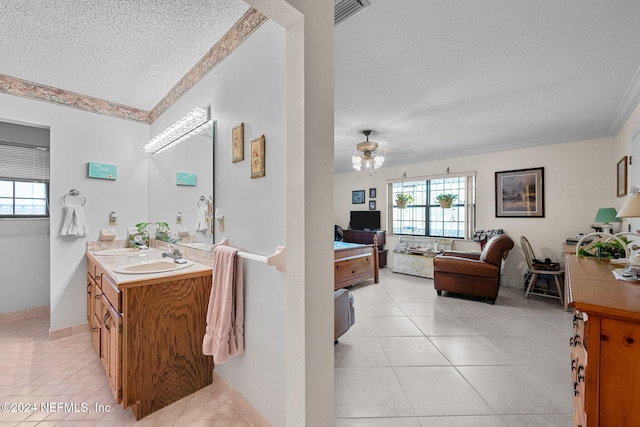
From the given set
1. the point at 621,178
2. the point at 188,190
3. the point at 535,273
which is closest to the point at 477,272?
the point at 535,273

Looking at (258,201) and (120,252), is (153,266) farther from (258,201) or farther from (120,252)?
(258,201)

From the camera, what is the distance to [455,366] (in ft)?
7.21

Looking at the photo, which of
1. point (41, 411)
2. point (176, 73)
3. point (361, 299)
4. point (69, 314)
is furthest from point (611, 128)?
point (69, 314)

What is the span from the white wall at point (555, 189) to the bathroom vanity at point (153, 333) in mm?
5023

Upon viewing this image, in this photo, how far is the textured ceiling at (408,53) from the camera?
156cm

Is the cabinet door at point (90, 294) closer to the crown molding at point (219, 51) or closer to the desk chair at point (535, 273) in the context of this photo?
the crown molding at point (219, 51)

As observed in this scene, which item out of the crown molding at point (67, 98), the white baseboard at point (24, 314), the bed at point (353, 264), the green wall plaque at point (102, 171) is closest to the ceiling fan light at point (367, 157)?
the bed at point (353, 264)

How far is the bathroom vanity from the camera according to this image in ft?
5.14

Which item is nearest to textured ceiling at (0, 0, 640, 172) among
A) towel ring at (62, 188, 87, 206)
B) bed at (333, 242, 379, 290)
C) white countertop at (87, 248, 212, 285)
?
towel ring at (62, 188, 87, 206)

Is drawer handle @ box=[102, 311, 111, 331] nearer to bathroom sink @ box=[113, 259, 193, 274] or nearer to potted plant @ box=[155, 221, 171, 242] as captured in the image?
bathroom sink @ box=[113, 259, 193, 274]

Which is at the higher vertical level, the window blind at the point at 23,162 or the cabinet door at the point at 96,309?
the window blind at the point at 23,162

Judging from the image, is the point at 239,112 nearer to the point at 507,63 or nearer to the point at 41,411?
the point at 507,63

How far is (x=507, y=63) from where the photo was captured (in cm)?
207

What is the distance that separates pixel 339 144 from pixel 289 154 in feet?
11.7
